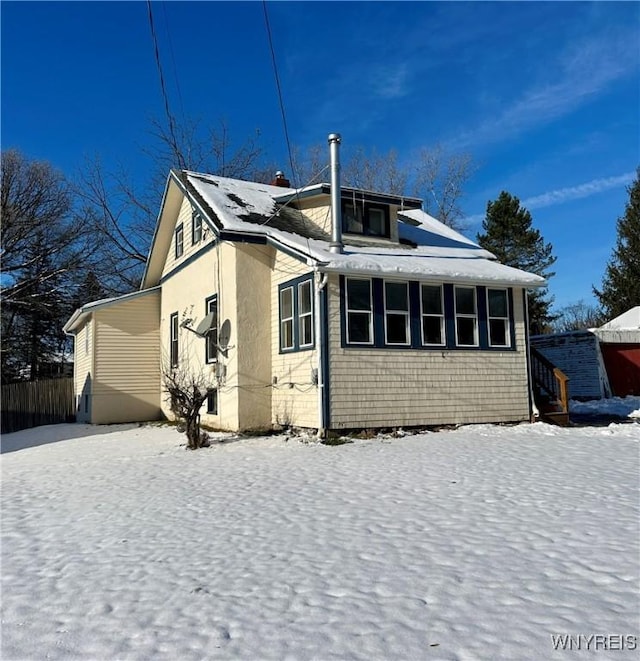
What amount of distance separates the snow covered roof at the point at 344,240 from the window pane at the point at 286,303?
3.37 ft

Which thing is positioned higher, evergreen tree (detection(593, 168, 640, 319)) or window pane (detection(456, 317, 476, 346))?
evergreen tree (detection(593, 168, 640, 319))

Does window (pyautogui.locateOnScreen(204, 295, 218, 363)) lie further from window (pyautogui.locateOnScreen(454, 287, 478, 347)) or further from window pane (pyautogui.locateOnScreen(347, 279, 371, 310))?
window (pyautogui.locateOnScreen(454, 287, 478, 347))

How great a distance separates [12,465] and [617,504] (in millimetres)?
9903

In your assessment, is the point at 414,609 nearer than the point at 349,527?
Yes

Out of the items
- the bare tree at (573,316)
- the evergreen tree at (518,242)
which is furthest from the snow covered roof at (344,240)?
the bare tree at (573,316)

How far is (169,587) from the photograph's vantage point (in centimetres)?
417

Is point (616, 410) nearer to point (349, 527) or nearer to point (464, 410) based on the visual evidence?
point (464, 410)

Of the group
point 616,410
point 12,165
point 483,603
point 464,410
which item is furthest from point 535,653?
point 12,165

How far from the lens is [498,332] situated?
12.9 metres

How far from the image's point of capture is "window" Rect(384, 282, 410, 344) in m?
11.8

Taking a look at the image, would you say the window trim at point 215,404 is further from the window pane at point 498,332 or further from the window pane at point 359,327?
the window pane at point 498,332

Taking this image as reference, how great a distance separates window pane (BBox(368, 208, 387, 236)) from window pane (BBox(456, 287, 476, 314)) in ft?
8.78

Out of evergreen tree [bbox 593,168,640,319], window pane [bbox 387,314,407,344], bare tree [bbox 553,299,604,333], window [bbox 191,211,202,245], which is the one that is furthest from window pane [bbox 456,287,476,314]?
bare tree [bbox 553,299,604,333]

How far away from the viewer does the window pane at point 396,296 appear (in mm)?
11817
